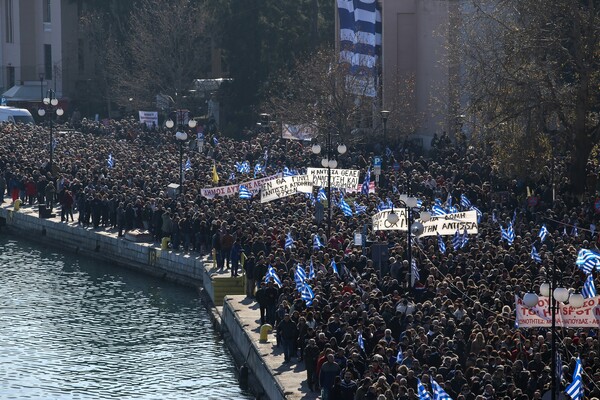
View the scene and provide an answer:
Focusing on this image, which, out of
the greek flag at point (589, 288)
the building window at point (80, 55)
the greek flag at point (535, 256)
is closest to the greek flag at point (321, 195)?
the greek flag at point (535, 256)

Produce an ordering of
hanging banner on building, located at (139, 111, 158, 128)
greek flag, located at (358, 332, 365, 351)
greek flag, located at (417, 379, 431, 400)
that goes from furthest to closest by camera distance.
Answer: hanging banner on building, located at (139, 111, 158, 128)
greek flag, located at (358, 332, 365, 351)
greek flag, located at (417, 379, 431, 400)

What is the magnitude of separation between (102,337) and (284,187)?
645 cm

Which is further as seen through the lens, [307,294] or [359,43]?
[359,43]

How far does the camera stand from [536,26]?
44.9 m

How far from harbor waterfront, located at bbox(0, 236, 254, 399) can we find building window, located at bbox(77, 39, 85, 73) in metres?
49.9

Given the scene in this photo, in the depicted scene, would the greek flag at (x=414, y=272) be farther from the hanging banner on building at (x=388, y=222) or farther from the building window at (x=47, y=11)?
the building window at (x=47, y=11)

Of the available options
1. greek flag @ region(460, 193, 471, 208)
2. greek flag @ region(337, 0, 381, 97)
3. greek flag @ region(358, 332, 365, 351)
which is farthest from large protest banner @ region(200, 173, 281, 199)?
greek flag @ region(337, 0, 381, 97)

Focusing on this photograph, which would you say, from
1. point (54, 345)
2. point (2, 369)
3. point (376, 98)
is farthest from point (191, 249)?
point (376, 98)

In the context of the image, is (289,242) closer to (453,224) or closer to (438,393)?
(453,224)

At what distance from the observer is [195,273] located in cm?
4325

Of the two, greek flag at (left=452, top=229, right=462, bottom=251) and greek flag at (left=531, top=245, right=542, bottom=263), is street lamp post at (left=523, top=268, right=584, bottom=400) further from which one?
greek flag at (left=452, top=229, right=462, bottom=251)

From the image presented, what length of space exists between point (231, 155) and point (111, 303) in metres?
16.1

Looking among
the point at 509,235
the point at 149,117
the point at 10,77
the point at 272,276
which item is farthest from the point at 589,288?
the point at 10,77

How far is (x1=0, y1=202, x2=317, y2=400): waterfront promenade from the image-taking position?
93.2 feet
